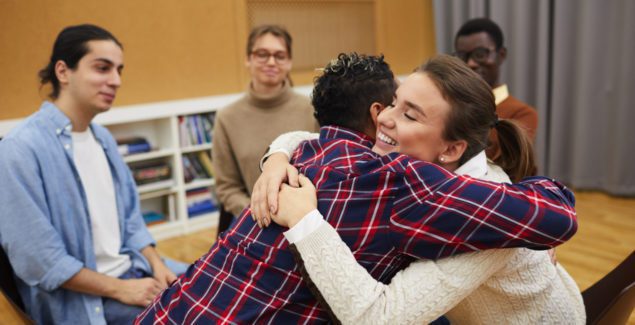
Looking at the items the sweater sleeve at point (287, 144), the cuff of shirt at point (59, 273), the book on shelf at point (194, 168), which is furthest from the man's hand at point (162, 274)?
the book on shelf at point (194, 168)

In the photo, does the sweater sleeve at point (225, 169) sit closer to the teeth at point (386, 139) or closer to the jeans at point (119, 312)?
the jeans at point (119, 312)

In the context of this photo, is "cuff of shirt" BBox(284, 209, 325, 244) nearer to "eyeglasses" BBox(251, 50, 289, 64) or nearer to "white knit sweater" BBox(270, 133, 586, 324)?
"white knit sweater" BBox(270, 133, 586, 324)

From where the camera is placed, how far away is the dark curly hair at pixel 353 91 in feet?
3.94

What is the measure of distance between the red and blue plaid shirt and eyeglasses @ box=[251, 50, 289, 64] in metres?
1.51

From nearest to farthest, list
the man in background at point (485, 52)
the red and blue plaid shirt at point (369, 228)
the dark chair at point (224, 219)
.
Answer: the red and blue plaid shirt at point (369, 228) < the dark chair at point (224, 219) < the man in background at point (485, 52)

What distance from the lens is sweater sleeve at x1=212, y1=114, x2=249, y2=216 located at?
2.53 metres

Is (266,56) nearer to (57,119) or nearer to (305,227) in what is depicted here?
(57,119)

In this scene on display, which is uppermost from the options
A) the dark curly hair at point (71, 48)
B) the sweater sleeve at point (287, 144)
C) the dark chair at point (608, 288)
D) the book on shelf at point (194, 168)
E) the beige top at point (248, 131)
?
the dark curly hair at point (71, 48)

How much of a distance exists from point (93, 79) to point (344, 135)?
1.17 metres

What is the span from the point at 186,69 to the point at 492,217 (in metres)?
3.76

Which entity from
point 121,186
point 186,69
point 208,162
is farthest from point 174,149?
point 121,186

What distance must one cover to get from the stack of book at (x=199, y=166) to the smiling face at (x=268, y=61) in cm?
170

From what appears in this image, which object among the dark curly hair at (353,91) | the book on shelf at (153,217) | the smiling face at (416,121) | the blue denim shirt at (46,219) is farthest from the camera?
the book on shelf at (153,217)

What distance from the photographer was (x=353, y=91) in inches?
47.2
